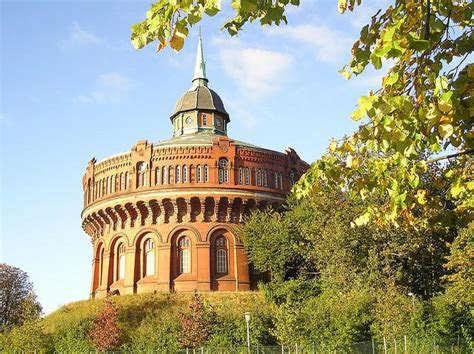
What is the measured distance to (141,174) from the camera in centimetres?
4741

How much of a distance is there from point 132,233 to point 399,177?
41.5 m

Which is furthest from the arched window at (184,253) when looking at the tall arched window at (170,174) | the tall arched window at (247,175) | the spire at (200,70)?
the spire at (200,70)

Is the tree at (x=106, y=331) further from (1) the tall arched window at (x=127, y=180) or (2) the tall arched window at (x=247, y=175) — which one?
(2) the tall arched window at (x=247, y=175)

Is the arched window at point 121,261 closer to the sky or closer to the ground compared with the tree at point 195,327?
closer to the sky

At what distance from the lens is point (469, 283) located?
28812 millimetres

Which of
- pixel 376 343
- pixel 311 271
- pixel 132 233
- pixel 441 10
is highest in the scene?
pixel 132 233

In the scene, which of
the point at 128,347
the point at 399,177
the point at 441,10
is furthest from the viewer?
the point at 128,347

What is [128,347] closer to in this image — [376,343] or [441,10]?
[376,343]

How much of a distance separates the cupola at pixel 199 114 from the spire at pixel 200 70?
2.68 meters

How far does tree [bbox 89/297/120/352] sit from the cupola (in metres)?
23.2

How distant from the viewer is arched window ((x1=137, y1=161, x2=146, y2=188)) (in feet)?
155

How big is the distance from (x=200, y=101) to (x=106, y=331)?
27347mm

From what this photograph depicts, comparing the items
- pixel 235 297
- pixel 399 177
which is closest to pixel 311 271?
pixel 235 297

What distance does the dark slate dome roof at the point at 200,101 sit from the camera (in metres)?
55.2
